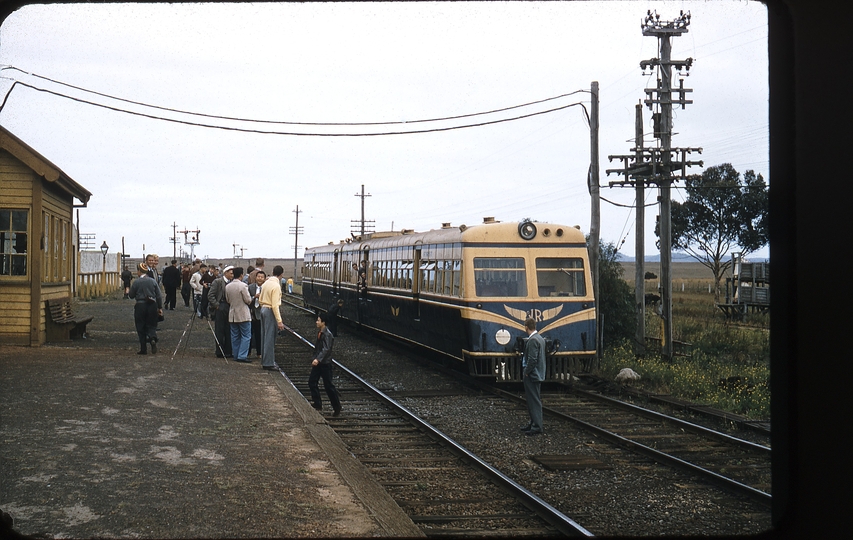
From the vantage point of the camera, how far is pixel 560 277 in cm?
1525

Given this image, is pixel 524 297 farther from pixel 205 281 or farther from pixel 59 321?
pixel 205 281

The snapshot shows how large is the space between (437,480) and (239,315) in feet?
27.5

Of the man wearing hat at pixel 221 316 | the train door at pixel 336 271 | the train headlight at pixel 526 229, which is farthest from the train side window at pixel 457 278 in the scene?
the train door at pixel 336 271

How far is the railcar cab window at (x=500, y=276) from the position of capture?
14.8 m

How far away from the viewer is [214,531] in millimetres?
5801

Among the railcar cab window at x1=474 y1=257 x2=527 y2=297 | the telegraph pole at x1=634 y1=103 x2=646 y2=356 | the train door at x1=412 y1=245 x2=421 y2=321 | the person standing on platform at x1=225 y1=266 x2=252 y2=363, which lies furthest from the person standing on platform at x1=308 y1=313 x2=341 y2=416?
the telegraph pole at x1=634 y1=103 x2=646 y2=356

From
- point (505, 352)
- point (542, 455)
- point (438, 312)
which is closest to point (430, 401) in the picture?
point (505, 352)

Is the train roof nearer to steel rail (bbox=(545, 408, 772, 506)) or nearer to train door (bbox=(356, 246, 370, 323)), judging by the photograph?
steel rail (bbox=(545, 408, 772, 506))

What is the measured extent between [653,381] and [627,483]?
7.98 meters

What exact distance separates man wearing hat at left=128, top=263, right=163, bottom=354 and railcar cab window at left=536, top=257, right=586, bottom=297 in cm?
706

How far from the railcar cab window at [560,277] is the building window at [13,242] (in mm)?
9572

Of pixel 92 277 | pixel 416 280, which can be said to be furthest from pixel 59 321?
pixel 92 277

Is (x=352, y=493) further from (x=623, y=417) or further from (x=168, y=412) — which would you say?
(x=623, y=417)

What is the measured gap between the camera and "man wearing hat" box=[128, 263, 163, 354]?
1563 centimetres
